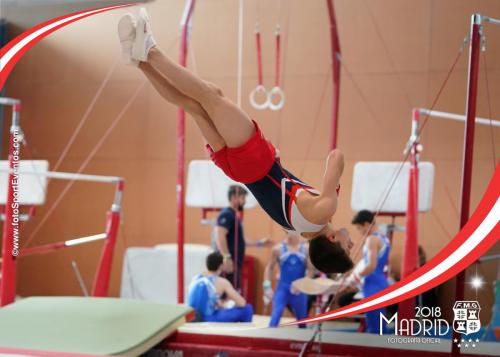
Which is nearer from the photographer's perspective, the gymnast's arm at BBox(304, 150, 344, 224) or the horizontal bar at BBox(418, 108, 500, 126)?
the gymnast's arm at BBox(304, 150, 344, 224)

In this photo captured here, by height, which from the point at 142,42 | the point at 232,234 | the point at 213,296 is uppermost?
the point at 142,42

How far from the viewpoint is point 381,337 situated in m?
3.13

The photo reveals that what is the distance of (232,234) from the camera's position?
4355 millimetres

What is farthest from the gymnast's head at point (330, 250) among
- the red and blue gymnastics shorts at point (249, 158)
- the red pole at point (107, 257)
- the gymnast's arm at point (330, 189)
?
the red pole at point (107, 257)

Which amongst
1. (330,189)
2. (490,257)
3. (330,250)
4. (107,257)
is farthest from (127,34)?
(490,257)

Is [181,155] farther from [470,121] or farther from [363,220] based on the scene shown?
[470,121]

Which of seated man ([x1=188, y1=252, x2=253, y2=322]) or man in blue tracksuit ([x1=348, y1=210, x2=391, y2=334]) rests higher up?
man in blue tracksuit ([x1=348, y1=210, x2=391, y2=334])

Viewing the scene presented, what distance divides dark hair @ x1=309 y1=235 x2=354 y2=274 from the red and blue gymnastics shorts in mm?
393

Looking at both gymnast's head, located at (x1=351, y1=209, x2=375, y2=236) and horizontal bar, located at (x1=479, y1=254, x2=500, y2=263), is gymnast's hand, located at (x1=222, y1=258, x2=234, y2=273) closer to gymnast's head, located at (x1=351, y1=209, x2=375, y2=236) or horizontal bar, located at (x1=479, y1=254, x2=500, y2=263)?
gymnast's head, located at (x1=351, y1=209, x2=375, y2=236)

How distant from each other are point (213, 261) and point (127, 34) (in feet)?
5.75

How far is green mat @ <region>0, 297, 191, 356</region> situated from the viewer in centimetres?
298

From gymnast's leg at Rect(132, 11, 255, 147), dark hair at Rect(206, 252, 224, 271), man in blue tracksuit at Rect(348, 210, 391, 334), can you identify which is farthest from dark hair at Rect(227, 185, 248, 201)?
gymnast's leg at Rect(132, 11, 255, 147)

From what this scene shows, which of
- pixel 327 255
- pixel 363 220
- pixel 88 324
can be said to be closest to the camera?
pixel 327 255

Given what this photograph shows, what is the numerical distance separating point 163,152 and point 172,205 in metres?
0.46
